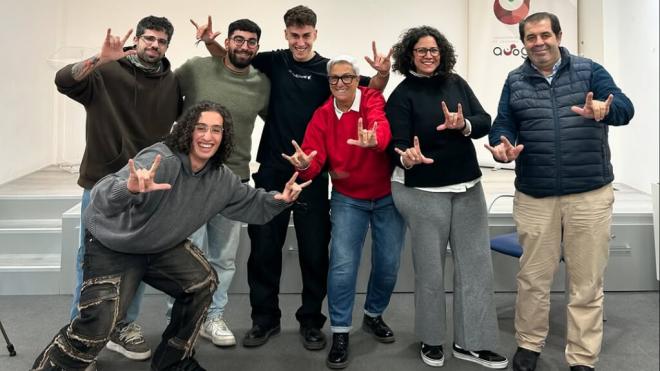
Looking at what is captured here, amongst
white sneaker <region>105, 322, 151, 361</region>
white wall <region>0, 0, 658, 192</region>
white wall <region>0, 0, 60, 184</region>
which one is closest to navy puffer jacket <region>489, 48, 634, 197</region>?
white sneaker <region>105, 322, 151, 361</region>

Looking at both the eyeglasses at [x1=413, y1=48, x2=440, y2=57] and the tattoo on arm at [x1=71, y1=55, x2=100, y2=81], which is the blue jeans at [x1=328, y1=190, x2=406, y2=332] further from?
the tattoo on arm at [x1=71, y1=55, x2=100, y2=81]

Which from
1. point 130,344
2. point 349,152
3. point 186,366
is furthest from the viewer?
point 130,344

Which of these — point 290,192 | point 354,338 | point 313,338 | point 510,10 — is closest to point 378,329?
point 354,338

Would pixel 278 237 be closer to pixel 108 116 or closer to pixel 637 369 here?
pixel 108 116

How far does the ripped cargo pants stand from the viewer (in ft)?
6.15

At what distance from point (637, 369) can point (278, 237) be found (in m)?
1.62

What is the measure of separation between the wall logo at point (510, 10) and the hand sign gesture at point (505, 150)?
11.5 feet

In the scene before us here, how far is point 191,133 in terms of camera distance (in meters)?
1.98

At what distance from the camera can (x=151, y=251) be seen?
1.98 meters

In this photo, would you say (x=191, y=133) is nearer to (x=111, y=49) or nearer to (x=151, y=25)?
(x=111, y=49)

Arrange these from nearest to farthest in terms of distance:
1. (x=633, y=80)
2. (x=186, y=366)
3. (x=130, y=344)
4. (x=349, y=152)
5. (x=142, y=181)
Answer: (x=142, y=181)
(x=186, y=366)
(x=349, y=152)
(x=130, y=344)
(x=633, y=80)

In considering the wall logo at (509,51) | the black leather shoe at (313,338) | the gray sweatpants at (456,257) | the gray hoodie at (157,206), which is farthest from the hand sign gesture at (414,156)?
the wall logo at (509,51)

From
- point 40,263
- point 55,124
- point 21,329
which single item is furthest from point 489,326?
point 55,124

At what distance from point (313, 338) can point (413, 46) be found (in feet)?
4.43
